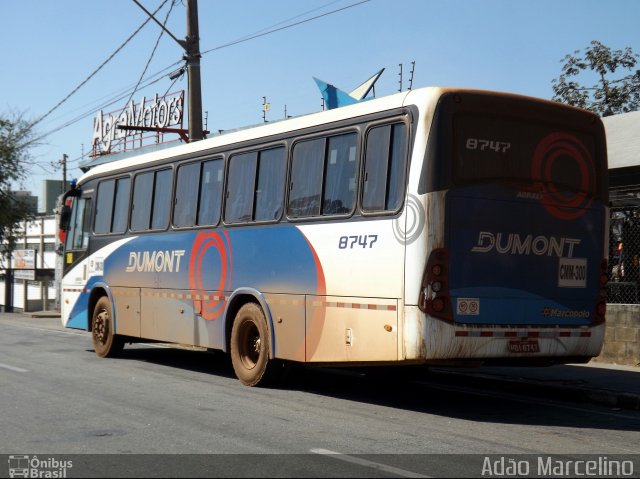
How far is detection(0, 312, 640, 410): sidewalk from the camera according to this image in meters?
11.2

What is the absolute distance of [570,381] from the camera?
12328 millimetres

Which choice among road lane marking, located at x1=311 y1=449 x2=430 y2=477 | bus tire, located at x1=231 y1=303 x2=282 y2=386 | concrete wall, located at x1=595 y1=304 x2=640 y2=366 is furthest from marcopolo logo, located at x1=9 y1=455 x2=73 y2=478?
concrete wall, located at x1=595 y1=304 x2=640 y2=366

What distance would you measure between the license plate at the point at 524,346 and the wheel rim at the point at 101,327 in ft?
29.3

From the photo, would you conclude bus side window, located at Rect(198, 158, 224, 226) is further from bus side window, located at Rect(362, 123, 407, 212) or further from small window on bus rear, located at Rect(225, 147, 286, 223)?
bus side window, located at Rect(362, 123, 407, 212)

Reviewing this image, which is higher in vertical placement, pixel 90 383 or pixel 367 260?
pixel 367 260

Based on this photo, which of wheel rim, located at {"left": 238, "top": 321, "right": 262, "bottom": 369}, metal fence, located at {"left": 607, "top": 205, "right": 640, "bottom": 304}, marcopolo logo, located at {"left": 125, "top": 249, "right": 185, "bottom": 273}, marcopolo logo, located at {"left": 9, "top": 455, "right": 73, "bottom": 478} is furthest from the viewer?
metal fence, located at {"left": 607, "top": 205, "right": 640, "bottom": 304}

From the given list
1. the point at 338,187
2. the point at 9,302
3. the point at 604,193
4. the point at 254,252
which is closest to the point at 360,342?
the point at 338,187

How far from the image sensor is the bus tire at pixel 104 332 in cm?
1644

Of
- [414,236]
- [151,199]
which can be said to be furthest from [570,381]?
[151,199]

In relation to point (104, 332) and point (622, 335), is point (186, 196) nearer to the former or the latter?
point (104, 332)

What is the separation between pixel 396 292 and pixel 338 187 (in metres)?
1.76

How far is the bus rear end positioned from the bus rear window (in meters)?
0.01

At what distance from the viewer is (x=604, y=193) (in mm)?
10867

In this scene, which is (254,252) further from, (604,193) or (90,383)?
(604,193)
